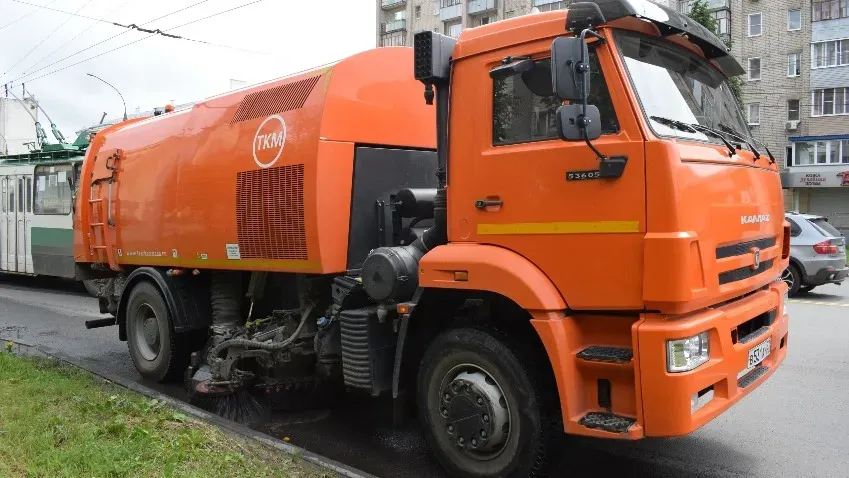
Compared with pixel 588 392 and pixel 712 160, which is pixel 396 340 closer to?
Answer: pixel 588 392

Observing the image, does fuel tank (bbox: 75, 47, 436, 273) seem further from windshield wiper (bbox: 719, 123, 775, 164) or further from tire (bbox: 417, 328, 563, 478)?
windshield wiper (bbox: 719, 123, 775, 164)

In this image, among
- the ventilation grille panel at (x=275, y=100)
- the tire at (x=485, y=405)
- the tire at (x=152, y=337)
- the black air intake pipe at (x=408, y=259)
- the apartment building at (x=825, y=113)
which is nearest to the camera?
the tire at (x=485, y=405)

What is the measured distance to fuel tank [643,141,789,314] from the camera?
322 cm

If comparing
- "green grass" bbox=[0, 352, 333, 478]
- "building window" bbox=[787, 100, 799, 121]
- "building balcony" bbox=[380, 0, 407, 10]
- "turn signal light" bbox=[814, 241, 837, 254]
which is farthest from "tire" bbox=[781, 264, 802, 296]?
"building balcony" bbox=[380, 0, 407, 10]

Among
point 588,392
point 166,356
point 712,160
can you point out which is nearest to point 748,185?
point 712,160

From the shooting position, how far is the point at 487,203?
395 cm

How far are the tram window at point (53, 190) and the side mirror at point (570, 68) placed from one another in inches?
515

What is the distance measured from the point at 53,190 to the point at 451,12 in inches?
1412

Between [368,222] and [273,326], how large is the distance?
147 cm

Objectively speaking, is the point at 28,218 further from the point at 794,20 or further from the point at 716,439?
the point at 794,20

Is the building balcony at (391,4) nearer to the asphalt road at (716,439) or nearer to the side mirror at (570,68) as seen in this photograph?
the asphalt road at (716,439)

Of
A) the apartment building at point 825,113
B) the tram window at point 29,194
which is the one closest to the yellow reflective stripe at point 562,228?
the tram window at point 29,194

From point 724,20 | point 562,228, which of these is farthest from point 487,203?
point 724,20

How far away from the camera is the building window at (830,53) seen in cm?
3456
